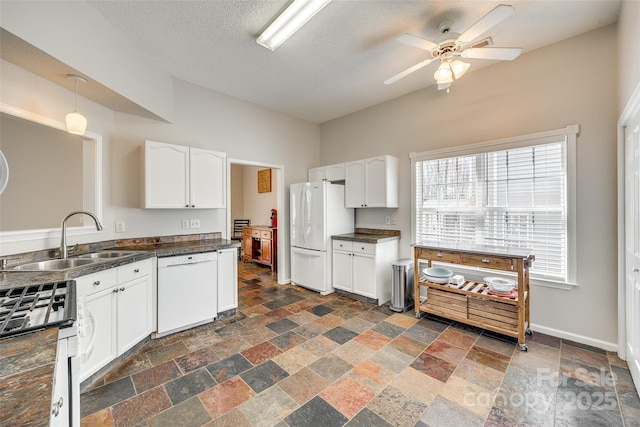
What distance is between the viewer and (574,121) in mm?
2580

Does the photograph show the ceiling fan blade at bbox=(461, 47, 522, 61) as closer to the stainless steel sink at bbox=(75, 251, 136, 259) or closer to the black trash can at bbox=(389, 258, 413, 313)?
the black trash can at bbox=(389, 258, 413, 313)

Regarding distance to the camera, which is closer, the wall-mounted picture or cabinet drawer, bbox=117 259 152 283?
cabinet drawer, bbox=117 259 152 283

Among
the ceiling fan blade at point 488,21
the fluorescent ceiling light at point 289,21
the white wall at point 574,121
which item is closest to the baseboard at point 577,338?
the white wall at point 574,121

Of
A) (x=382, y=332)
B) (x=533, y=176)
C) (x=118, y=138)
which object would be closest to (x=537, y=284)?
(x=533, y=176)

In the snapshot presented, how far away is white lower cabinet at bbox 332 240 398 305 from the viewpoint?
3592 millimetres

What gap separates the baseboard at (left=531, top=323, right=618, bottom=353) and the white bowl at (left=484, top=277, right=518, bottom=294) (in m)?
0.54

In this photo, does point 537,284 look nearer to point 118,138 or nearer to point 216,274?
point 216,274

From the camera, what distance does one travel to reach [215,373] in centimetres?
213

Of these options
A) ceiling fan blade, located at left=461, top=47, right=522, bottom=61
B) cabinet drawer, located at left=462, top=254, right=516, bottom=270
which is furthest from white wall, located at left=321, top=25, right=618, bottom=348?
ceiling fan blade, located at left=461, top=47, right=522, bottom=61

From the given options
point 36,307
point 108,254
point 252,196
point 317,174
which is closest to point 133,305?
point 108,254

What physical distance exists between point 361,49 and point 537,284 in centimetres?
311

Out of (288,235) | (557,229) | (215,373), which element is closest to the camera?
(215,373)

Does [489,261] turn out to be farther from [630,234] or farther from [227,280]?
[227,280]

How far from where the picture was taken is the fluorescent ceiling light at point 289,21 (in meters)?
2.04
